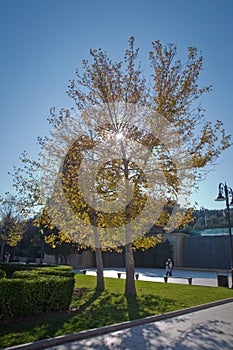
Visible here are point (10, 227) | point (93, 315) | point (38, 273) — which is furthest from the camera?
point (10, 227)

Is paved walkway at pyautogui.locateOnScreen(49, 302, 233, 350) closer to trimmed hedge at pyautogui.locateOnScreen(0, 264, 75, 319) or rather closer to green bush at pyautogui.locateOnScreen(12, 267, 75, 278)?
trimmed hedge at pyautogui.locateOnScreen(0, 264, 75, 319)

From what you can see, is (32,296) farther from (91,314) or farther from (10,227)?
(10,227)

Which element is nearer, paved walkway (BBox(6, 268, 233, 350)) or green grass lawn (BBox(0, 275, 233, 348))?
paved walkway (BBox(6, 268, 233, 350))

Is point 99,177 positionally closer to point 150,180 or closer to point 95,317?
point 150,180

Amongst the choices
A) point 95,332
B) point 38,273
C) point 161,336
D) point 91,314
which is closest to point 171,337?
point 161,336

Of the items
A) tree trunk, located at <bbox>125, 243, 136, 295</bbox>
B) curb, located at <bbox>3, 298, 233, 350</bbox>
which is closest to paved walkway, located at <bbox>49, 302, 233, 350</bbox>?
curb, located at <bbox>3, 298, 233, 350</bbox>

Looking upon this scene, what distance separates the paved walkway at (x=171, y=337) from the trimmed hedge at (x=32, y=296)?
1891 millimetres

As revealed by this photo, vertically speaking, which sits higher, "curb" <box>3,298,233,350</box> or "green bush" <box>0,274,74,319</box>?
"green bush" <box>0,274,74,319</box>

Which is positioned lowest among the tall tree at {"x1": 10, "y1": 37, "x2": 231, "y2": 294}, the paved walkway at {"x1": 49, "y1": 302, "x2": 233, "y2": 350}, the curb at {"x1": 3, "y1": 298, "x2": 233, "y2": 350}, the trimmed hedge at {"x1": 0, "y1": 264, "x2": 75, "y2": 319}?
the paved walkway at {"x1": 49, "y1": 302, "x2": 233, "y2": 350}

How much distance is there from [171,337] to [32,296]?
3317 mm

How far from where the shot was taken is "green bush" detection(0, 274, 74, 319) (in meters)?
6.59

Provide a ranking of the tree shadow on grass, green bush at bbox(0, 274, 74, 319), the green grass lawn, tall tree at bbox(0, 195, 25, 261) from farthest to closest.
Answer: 1. tall tree at bbox(0, 195, 25, 261)
2. green bush at bbox(0, 274, 74, 319)
3. the tree shadow on grass
4. the green grass lawn

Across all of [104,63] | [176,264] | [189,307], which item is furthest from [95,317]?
→ [176,264]

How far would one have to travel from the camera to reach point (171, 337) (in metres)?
6.14
